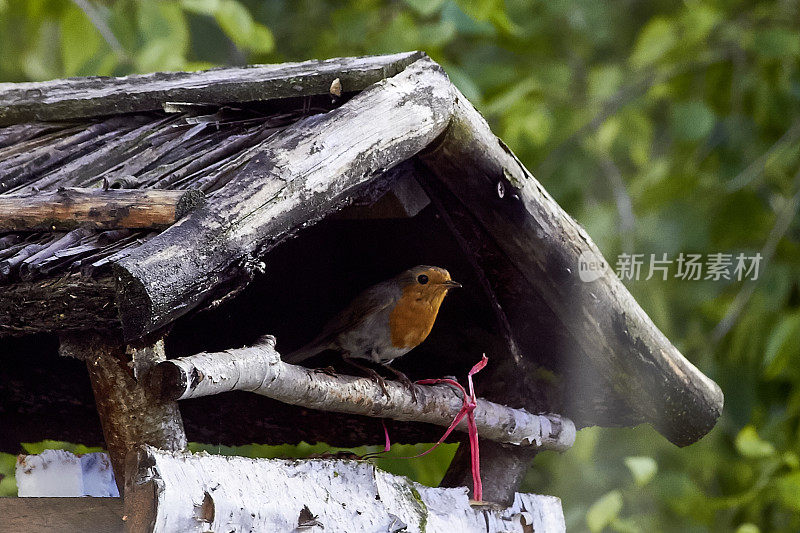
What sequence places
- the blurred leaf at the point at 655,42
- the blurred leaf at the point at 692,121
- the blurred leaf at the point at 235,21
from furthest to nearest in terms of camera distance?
the blurred leaf at the point at 655,42, the blurred leaf at the point at 692,121, the blurred leaf at the point at 235,21

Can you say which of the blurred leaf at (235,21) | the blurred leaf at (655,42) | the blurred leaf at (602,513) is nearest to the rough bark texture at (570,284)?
the blurred leaf at (602,513)

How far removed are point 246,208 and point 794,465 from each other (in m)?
2.43

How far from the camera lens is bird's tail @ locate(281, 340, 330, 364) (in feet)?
4.44

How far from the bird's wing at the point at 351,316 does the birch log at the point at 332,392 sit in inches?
4.5

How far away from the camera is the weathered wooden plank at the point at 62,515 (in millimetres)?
1035

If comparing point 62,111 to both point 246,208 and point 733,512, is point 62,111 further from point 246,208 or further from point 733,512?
point 733,512

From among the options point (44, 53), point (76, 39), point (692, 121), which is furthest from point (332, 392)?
point (692, 121)

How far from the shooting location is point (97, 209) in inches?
34.6

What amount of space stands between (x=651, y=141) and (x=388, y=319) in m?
2.98

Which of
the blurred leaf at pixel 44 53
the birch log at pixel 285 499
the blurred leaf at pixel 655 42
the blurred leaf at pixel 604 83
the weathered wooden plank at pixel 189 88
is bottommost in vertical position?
the birch log at pixel 285 499

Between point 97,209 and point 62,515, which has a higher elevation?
point 97,209

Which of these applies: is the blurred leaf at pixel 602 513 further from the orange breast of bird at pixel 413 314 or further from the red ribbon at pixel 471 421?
the orange breast of bird at pixel 413 314

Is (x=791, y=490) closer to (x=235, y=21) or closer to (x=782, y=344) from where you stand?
(x=782, y=344)

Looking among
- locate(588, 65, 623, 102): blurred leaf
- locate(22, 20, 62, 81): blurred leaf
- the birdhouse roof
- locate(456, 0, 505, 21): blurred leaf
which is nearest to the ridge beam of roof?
the birdhouse roof
